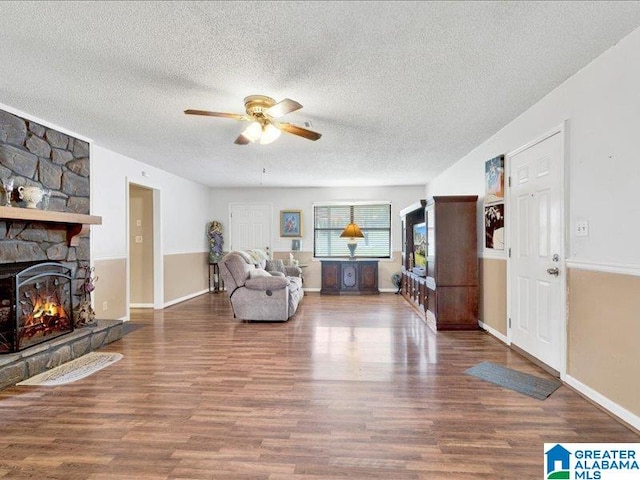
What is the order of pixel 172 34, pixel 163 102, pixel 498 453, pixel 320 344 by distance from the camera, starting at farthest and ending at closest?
pixel 320 344 < pixel 163 102 < pixel 172 34 < pixel 498 453

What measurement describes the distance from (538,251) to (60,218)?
15.9 feet

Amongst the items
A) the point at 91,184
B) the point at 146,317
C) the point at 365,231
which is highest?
the point at 91,184

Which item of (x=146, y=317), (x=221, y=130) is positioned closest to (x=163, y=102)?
(x=221, y=130)

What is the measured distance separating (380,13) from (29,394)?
12.1 ft

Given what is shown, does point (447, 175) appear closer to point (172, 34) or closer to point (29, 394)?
point (172, 34)

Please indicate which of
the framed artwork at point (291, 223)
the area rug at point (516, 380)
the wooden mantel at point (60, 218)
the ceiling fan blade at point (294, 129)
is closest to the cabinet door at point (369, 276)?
the framed artwork at point (291, 223)

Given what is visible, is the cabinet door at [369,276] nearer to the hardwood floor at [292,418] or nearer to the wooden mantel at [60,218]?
the hardwood floor at [292,418]

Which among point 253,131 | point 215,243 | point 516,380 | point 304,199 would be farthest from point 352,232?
point 516,380

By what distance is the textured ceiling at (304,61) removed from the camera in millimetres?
1865

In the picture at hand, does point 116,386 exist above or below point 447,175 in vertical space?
below

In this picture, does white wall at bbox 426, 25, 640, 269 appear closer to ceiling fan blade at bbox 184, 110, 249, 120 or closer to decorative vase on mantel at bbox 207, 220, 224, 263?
ceiling fan blade at bbox 184, 110, 249, 120

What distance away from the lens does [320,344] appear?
376 centimetres

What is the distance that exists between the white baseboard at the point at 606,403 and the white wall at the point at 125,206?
539 cm

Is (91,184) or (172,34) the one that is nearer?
(172,34)
